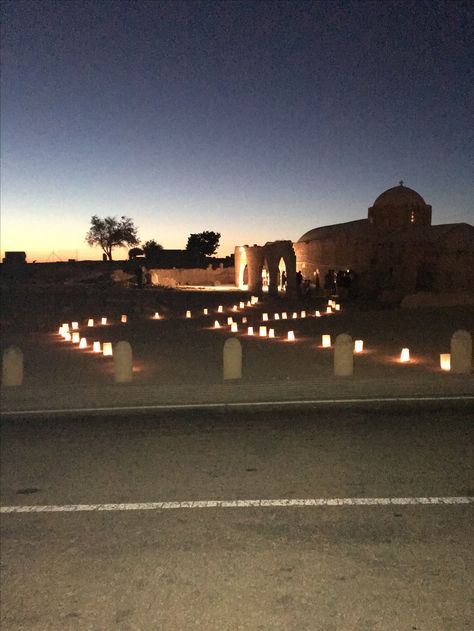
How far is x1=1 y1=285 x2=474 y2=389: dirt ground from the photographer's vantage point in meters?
12.7

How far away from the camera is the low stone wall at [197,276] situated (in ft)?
206

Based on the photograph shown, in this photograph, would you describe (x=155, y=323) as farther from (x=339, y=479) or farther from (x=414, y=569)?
(x=414, y=569)

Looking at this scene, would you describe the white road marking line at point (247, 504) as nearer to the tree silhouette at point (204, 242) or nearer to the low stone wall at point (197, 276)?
the low stone wall at point (197, 276)

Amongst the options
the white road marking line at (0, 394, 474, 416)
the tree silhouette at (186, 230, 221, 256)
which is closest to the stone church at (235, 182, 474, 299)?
the white road marking line at (0, 394, 474, 416)

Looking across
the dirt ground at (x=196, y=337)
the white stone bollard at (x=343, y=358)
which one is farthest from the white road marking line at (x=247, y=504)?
the white stone bollard at (x=343, y=358)

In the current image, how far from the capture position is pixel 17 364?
11.6 meters

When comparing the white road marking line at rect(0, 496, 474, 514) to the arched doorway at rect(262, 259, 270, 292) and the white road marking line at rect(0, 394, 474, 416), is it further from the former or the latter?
the arched doorway at rect(262, 259, 270, 292)

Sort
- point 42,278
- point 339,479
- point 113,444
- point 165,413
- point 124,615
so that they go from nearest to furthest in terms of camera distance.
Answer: point 124,615 → point 339,479 → point 113,444 → point 165,413 → point 42,278

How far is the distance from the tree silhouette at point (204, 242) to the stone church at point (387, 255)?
5312 cm

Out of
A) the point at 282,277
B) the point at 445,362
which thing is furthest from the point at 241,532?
the point at 282,277

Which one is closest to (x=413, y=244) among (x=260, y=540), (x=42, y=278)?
(x=260, y=540)

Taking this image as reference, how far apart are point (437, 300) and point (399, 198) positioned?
60.7ft

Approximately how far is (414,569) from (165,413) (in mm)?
5718

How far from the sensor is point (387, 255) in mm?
34188
